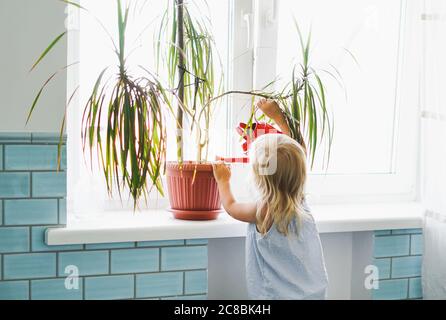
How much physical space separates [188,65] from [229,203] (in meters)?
0.46

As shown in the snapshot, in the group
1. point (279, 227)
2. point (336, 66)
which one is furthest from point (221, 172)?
point (336, 66)

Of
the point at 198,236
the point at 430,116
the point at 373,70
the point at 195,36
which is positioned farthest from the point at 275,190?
the point at 373,70

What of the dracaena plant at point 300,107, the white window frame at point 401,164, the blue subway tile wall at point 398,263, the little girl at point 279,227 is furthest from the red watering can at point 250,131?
the blue subway tile wall at point 398,263

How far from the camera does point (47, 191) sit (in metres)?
1.65

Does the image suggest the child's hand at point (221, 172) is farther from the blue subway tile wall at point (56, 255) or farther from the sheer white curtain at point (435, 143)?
the sheer white curtain at point (435, 143)

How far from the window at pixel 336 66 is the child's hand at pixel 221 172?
256mm

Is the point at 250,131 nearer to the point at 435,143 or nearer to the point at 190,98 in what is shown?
the point at 190,98

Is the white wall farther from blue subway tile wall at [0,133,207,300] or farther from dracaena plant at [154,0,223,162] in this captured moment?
dracaena plant at [154,0,223,162]

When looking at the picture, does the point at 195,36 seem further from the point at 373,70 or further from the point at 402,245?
the point at 402,245

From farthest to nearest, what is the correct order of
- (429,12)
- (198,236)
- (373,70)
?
(373,70) → (429,12) → (198,236)

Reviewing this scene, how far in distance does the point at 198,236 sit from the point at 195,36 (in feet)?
2.04

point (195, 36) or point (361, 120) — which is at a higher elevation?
point (195, 36)

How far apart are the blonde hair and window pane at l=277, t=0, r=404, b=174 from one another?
1.57 ft

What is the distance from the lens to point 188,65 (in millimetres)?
1864
